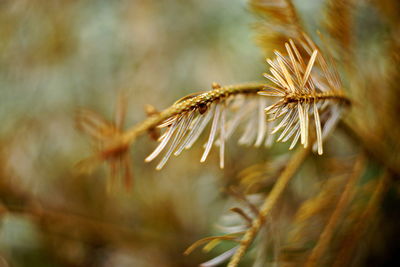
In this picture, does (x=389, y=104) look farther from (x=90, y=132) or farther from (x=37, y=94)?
(x=37, y=94)

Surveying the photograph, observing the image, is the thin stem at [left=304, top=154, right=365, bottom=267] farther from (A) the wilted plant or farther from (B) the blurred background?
(B) the blurred background

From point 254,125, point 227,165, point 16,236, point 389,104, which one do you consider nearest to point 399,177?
point 389,104

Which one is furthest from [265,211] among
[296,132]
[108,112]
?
[108,112]

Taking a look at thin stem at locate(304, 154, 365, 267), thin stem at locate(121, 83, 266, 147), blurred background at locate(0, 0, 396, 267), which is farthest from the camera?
blurred background at locate(0, 0, 396, 267)

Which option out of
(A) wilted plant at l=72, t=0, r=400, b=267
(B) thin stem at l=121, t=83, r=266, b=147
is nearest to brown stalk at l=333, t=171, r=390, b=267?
(A) wilted plant at l=72, t=0, r=400, b=267

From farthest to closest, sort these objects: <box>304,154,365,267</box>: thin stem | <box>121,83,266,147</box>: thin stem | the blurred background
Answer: the blurred background → <box>304,154,365,267</box>: thin stem → <box>121,83,266,147</box>: thin stem

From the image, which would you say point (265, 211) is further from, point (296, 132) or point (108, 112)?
point (108, 112)

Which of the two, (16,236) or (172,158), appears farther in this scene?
(172,158)

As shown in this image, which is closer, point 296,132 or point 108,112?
point 296,132
